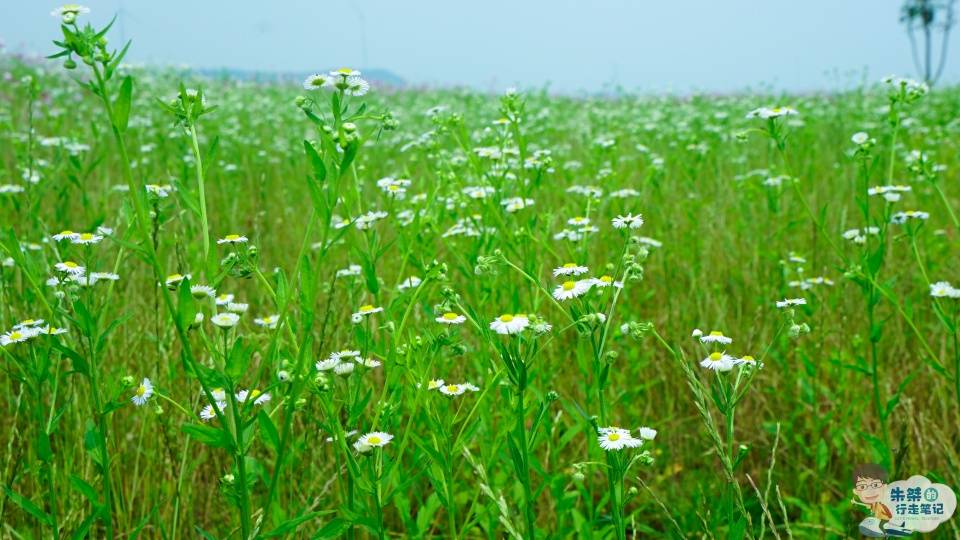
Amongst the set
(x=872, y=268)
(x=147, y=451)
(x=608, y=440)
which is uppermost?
(x=872, y=268)

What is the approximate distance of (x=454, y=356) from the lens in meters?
1.95

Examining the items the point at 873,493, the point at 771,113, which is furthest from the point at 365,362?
the point at 771,113

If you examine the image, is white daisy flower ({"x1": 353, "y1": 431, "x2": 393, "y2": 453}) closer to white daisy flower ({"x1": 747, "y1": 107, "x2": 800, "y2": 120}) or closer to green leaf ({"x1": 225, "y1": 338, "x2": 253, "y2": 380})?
green leaf ({"x1": 225, "y1": 338, "x2": 253, "y2": 380})

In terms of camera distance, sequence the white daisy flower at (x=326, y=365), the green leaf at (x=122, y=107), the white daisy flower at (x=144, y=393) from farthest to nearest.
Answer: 1. the white daisy flower at (x=144, y=393)
2. the white daisy flower at (x=326, y=365)
3. the green leaf at (x=122, y=107)

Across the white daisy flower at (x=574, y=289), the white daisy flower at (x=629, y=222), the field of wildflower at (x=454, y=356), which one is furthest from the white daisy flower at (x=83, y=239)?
the white daisy flower at (x=629, y=222)

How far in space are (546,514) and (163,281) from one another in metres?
1.40

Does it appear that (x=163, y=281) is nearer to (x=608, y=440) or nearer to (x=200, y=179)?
(x=200, y=179)

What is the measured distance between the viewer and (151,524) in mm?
2195

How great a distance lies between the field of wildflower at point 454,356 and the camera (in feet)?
4.99

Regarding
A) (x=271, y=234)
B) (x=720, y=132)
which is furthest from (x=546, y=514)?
(x=720, y=132)

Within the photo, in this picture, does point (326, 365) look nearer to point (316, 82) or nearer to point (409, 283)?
point (316, 82)

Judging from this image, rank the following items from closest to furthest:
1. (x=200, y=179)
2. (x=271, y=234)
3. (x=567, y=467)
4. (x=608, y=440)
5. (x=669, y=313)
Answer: (x=200, y=179) < (x=608, y=440) < (x=567, y=467) < (x=669, y=313) < (x=271, y=234)

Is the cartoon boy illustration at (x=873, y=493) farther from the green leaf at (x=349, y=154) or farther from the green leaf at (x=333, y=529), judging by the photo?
the green leaf at (x=349, y=154)

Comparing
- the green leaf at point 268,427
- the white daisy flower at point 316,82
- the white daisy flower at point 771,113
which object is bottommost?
the green leaf at point 268,427
